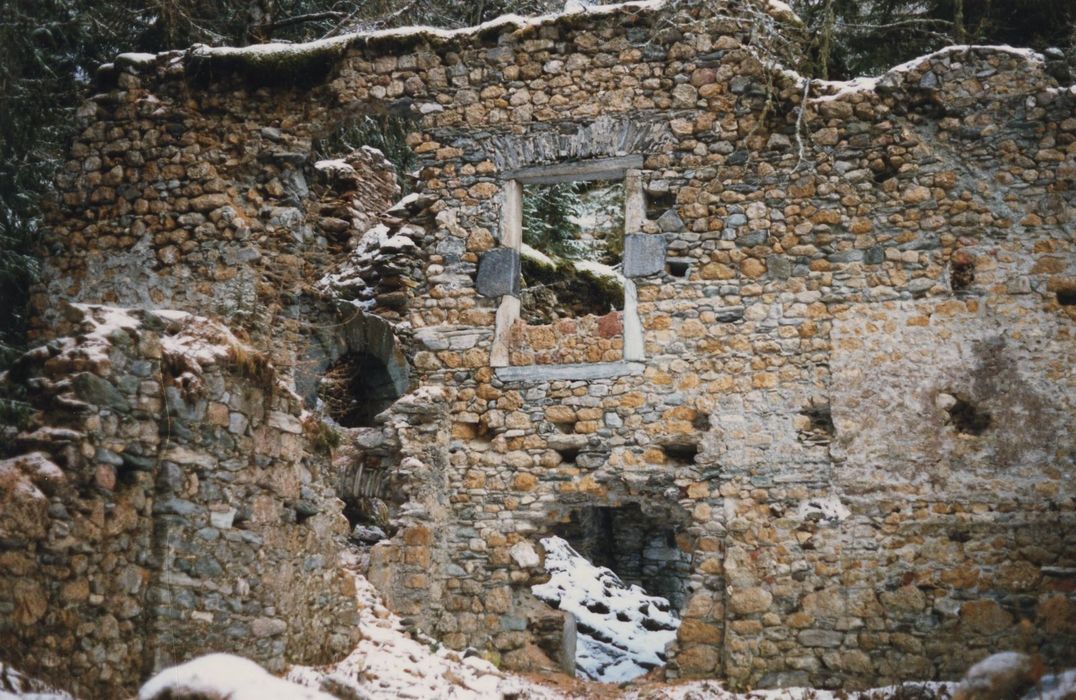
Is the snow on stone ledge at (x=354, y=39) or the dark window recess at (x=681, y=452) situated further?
the snow on stone ledge at (x=354, y=39)

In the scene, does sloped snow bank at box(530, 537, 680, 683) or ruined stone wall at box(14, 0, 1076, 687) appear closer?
ruined stone wall at box(14, 0, 1076, 687)

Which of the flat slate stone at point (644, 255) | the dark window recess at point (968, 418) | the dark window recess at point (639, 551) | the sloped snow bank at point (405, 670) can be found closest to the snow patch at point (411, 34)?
the flat slate stone at point (644, 255)

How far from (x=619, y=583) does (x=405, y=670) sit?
19.1 feet

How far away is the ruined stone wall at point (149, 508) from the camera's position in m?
4.60

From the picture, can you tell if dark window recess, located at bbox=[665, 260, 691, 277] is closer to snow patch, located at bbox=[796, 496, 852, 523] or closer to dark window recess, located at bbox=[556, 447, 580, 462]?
dark window recess, located at bbox=[556, 447, 580, 462]

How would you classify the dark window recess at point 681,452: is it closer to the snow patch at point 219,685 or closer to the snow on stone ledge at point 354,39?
the snow on stone ledge at point 354,39

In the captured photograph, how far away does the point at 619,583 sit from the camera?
12523 mm

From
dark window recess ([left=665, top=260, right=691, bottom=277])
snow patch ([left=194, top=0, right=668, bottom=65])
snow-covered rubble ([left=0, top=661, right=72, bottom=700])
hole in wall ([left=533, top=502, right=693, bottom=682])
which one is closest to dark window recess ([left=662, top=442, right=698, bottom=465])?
hole in wall ([left=533, top=502, right=693, bottom=682])

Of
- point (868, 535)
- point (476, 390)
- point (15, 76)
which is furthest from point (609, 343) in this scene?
point (15, 76)

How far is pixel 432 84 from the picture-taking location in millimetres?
9406

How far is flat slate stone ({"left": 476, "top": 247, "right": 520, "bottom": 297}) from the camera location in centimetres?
902

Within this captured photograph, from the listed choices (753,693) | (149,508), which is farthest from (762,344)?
(149,508)

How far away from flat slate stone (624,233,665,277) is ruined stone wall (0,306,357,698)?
3454mm

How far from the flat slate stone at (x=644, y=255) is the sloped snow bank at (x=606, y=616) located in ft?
10.5
